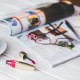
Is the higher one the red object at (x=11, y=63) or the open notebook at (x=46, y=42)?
the open notebook at (x=46, y=42)

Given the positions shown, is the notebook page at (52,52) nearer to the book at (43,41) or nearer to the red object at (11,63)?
the book at (43,41)

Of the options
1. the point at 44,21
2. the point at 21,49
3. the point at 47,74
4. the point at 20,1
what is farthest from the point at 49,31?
the point at 20,1

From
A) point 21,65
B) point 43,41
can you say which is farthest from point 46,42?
point 21,65

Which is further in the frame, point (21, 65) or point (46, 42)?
point (46, 42)

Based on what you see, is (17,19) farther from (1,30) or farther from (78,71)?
(78,71)

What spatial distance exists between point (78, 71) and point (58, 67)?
70 mm

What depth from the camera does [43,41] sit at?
95 centimetres

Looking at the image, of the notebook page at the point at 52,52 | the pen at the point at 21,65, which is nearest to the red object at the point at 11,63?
the pen at the point at 21,65

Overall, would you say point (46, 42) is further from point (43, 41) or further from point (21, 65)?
point (21, 65)

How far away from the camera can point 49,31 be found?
104 centimetres

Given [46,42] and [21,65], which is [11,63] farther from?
[46,42]

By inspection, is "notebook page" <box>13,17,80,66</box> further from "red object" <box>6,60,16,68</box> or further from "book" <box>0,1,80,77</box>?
"red object" <box>6,60,16,68</box>

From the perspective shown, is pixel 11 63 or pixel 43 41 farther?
pixel 43 41

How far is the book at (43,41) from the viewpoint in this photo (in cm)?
85
